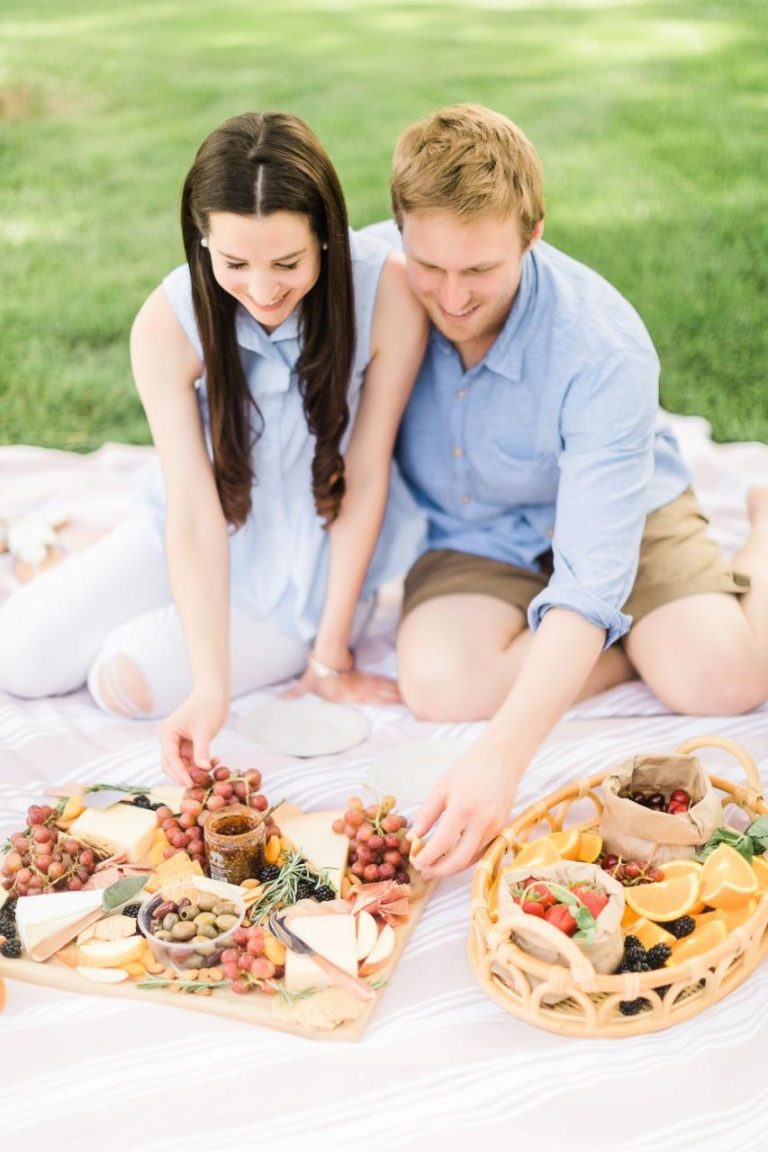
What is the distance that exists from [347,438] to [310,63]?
4247 millimetres

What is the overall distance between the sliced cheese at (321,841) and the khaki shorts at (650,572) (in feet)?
2.37

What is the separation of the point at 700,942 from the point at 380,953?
1.56 ft

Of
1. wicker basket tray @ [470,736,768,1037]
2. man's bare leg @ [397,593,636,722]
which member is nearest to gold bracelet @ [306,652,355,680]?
man's bare leg @ [397,593,636,722]

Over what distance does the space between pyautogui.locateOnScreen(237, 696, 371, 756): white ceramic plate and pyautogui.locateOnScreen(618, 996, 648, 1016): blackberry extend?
923 millimetres

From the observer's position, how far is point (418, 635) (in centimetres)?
281

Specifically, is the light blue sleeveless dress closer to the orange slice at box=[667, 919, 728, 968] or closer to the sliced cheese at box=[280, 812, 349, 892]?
the sliced cheese at box=[280, 812, 349, 892]

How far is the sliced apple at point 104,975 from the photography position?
1990 millimetres

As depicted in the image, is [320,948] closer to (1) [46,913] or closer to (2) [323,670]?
(1) [46,913]

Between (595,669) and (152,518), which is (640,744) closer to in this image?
(595,669)

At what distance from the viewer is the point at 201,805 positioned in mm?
2250

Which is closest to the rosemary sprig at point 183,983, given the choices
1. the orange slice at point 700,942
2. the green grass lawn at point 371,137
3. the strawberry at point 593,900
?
the strawberry at point 593,900

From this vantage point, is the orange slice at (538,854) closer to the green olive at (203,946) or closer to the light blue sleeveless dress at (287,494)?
the green olive at (203,946)

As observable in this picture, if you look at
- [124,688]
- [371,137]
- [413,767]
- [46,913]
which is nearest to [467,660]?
[413,767]

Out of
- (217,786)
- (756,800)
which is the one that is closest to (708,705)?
(756,800)
